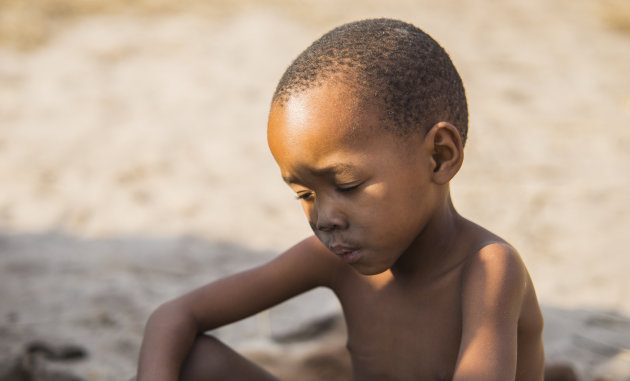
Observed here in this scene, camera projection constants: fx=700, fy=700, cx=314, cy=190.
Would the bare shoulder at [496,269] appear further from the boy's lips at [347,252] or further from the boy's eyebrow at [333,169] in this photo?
the boy's eyebrow at [333,169]

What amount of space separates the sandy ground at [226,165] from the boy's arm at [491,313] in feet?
4.42

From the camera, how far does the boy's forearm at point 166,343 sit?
5.47ft

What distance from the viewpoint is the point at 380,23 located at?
1.51m

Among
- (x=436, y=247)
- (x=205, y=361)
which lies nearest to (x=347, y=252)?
(x=436, y=247)

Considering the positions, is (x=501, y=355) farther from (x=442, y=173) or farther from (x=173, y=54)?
(x=173, y=54)

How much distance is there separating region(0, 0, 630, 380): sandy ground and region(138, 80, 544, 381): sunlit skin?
0.92 meters

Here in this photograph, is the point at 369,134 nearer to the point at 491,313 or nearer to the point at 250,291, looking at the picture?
the point at 491,313

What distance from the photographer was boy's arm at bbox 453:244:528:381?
4.49 feet

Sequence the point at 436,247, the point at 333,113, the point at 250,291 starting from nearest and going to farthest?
the point at 333,113 → the point at 436,247 → the point at 250,291

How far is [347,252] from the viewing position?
147 centimetres

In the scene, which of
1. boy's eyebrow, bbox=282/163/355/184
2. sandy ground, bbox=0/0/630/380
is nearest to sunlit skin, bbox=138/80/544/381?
boy's eyebrow, bbox=282/163/355/184

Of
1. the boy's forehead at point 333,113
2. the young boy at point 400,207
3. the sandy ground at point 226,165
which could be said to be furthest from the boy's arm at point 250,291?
the sandy ground at point 226,165

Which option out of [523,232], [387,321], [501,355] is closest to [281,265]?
[387,321]

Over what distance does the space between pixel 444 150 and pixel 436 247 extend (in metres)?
0.25
